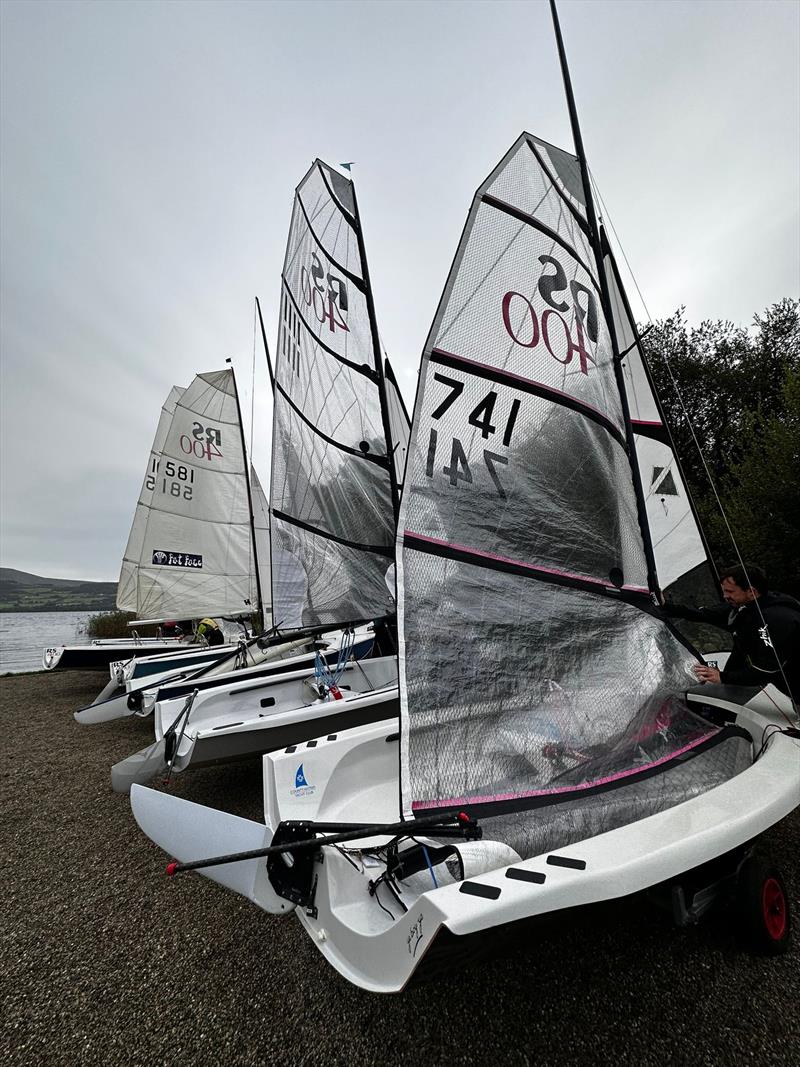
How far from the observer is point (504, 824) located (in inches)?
65.7

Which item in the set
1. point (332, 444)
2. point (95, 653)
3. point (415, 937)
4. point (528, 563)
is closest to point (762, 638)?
point (528, 563)

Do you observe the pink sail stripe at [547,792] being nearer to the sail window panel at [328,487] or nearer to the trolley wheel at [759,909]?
the trolley wheel at [759,909]

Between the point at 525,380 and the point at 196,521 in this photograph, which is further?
the point at 196,521

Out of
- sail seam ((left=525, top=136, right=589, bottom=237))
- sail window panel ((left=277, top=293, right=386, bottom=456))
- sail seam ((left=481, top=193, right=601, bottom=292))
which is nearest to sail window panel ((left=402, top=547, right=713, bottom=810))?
sail seam ((left=481, top=193, right=601, bottom=292))

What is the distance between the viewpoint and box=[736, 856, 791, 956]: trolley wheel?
1.74m

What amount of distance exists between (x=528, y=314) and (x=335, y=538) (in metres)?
2.81

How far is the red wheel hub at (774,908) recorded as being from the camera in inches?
69.2

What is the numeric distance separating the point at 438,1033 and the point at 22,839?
10.1 ft

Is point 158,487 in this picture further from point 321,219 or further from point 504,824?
point 504,824

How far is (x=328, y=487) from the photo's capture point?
15.2 feet

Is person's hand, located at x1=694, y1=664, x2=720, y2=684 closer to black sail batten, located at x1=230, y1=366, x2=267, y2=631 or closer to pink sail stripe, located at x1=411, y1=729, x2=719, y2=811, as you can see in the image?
pink sail stripe, located at x1=411, y1=729, x2=719, y2=811

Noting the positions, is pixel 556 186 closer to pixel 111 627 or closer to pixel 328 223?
pixel 328 223

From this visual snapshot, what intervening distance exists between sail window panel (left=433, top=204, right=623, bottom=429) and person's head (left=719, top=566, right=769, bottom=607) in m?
0.93

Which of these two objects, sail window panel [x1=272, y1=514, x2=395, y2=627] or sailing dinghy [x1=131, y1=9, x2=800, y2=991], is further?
sail window panel [x1=272, y1=514, x2=395, y2=627]
